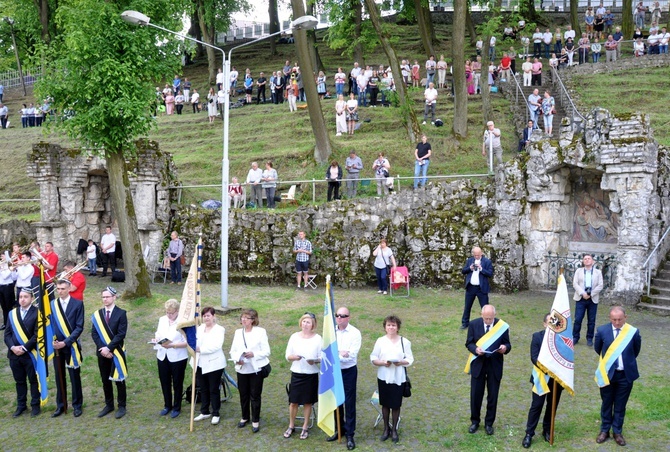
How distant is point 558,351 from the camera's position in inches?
316

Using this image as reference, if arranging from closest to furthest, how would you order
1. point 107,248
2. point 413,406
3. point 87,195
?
point 413,406 → point 107,248 → point 87,195

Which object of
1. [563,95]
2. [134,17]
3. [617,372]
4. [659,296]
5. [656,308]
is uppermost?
[134,17]

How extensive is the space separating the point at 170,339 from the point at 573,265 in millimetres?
11271

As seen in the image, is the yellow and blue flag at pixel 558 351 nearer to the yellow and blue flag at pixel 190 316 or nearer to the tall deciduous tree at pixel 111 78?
the yellow and blue flag at pixel 190 316

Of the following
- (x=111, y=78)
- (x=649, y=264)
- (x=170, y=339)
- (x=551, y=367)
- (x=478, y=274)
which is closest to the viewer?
(x=551, y=367)

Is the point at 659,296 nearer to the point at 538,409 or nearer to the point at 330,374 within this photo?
the point at 538,409

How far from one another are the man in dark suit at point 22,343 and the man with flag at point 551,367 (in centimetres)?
671

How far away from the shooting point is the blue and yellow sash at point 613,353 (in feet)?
26.0

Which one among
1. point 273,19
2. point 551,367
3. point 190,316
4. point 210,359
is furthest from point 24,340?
point 273,19

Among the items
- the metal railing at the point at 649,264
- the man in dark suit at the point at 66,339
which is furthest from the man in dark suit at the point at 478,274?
the man in dark suit at the point at 66,339

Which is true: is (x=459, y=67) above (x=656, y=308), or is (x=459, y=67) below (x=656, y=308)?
above

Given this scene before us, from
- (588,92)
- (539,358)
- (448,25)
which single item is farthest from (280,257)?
(448,25)

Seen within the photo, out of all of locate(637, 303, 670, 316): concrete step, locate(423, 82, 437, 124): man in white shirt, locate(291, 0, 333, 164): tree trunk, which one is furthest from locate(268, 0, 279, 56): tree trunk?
locate(637, 303, 670, 316): concrete step

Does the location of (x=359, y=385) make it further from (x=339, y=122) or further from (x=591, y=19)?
(x=591, y=19)
